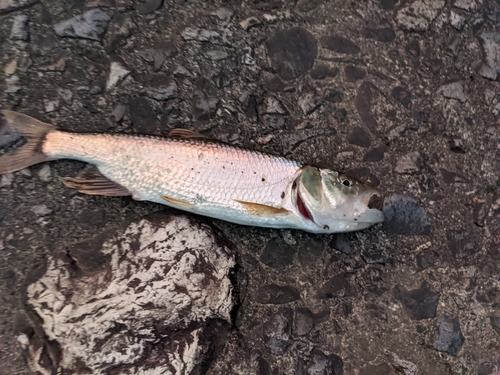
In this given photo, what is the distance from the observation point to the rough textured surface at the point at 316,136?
2.80 meters

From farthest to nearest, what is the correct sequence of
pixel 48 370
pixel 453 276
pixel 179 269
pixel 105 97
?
pixel 453 276 < pixel 105 97 < pixel 179 269 < pixel 48 370

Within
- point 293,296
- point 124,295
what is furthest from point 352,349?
point 124,295

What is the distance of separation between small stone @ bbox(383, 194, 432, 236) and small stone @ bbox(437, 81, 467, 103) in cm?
97

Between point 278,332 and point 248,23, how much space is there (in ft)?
7.87

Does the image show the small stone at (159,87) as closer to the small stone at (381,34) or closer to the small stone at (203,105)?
the small stone at (203,105)

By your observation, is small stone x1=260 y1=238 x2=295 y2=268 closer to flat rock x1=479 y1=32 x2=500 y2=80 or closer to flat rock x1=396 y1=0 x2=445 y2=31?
flat rock x1=396 y1=0 x2=445 y2=31

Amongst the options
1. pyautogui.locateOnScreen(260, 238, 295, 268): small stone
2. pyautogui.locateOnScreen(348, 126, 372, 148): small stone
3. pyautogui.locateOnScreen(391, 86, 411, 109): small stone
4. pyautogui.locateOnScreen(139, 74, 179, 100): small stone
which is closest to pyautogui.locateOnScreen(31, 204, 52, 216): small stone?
pyautogui.locateOnScreen(139, 74, 179, 100): small stone

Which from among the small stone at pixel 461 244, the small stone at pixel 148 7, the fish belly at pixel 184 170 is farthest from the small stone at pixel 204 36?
the small stone at pixel 461 244

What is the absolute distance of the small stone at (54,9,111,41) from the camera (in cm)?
287

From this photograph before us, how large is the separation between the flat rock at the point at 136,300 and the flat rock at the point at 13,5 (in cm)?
177

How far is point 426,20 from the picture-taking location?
3.30 meters

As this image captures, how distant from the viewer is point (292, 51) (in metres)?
3.12

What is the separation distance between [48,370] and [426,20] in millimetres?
3911

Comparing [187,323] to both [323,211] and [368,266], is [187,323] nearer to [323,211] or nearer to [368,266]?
[323,211]
